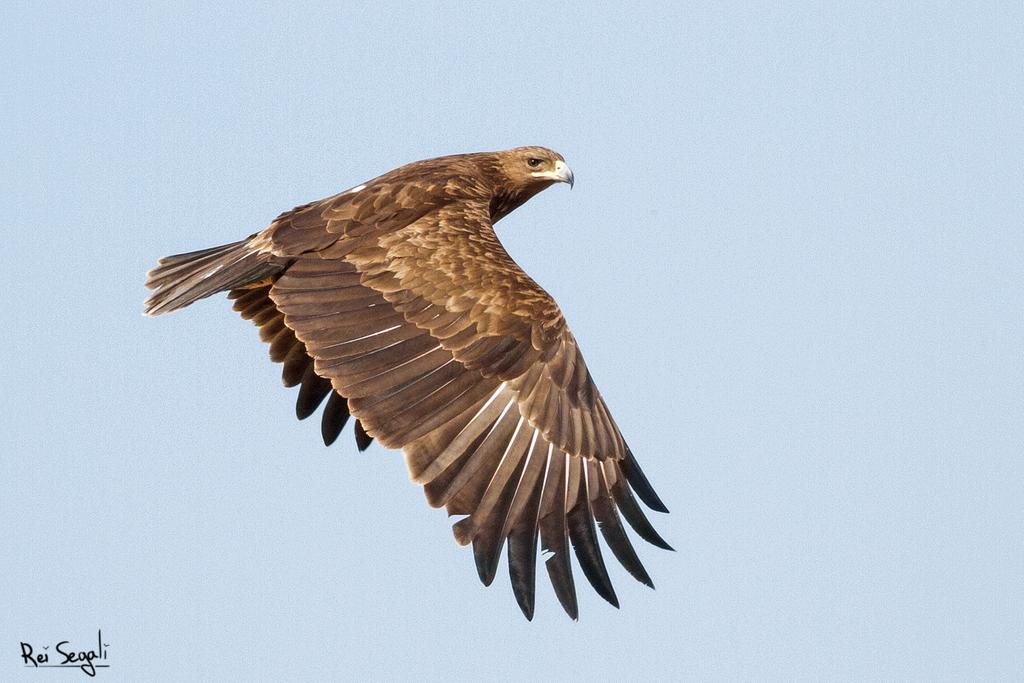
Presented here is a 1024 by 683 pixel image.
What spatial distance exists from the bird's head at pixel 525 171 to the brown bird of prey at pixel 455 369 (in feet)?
5.09

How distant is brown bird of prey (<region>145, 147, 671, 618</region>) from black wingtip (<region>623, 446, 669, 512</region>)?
0.01 meters

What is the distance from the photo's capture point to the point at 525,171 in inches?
442

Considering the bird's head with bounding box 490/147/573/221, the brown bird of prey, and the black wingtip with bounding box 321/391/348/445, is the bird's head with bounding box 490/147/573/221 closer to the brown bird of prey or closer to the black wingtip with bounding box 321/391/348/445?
the brown bird of prey

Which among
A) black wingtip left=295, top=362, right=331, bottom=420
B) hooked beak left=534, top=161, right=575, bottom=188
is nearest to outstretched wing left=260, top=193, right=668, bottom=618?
black wingtip left=295, top=362, right=331, bottom=420

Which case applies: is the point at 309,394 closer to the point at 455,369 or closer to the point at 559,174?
the point at 455,369

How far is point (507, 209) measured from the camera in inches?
444

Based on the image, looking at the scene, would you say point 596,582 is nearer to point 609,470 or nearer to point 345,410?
point 609,470

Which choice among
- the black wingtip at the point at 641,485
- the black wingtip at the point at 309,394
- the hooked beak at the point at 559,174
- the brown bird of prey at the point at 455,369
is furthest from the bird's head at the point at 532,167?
the black wingtip at the point at 641,485

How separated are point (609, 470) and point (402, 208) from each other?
227 cm

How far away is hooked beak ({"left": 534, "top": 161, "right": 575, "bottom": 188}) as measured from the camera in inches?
442

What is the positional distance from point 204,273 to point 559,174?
9.76 ft

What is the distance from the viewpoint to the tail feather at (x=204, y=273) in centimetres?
902

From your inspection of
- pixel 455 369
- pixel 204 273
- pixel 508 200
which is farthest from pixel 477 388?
Answer: pixel 508 200

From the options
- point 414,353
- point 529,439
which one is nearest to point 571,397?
point 529,439
